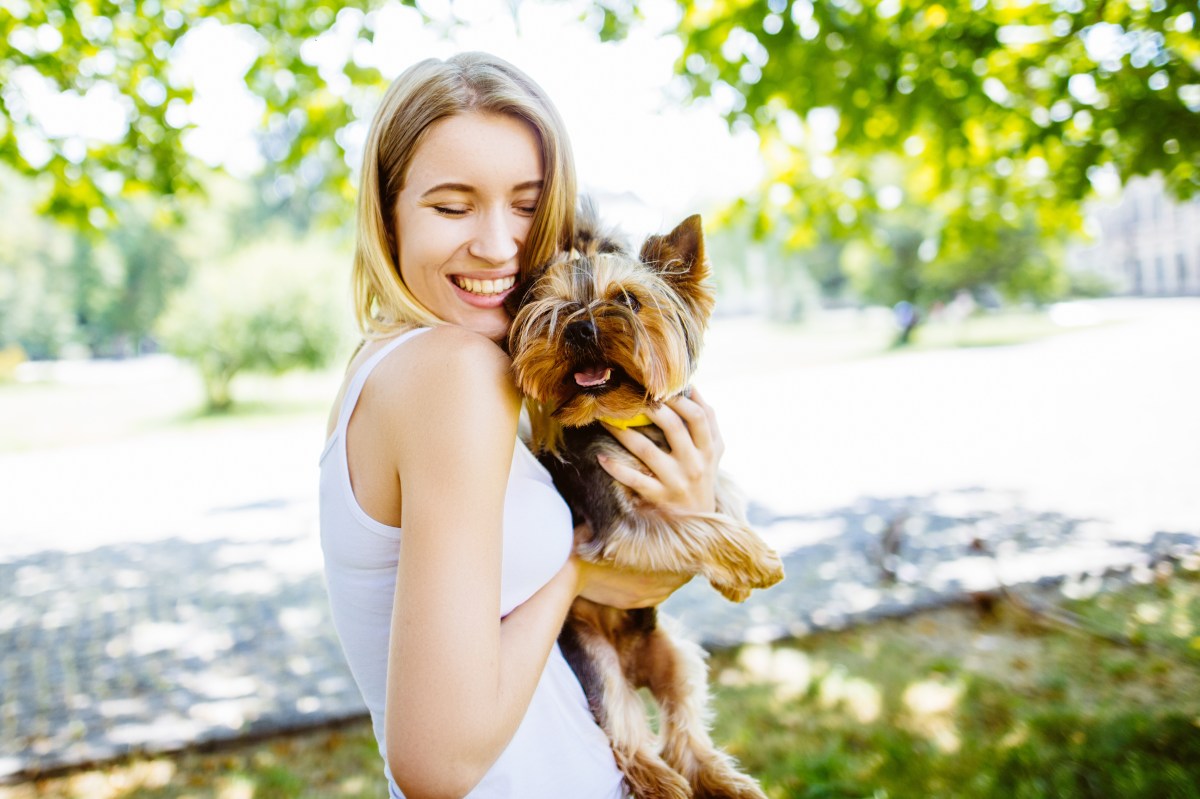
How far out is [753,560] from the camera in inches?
105

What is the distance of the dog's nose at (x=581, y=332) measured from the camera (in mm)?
2420

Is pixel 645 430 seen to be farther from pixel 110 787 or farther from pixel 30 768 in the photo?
pixel 30 768

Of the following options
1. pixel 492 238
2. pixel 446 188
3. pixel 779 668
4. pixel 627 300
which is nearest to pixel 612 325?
pixel 627 300

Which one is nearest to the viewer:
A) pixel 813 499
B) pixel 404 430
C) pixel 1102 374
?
pixel 404 430

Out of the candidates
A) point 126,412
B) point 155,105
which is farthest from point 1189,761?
point 126,412

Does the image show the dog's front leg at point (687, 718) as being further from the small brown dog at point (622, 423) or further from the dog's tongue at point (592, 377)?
the dog's tongue at point (592, 377)

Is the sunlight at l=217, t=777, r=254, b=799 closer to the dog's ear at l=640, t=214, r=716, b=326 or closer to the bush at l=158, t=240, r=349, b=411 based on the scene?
the dog's ear at l=640, t=214, r=716, b=326

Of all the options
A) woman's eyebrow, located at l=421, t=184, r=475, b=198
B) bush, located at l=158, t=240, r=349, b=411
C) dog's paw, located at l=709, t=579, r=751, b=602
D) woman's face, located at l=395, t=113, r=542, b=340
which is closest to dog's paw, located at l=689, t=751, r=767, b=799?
dog's paw, located at l=709, t=579, r=751, b=602

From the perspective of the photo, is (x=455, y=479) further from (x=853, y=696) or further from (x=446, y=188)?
(x=853, y=696)

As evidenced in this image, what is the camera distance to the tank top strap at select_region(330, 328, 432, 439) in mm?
1786

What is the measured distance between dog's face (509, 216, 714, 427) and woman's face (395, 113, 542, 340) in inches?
8.8

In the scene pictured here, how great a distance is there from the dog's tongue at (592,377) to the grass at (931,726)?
10.8 feet

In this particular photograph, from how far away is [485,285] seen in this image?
2234mm

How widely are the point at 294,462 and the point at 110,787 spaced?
14.0m
